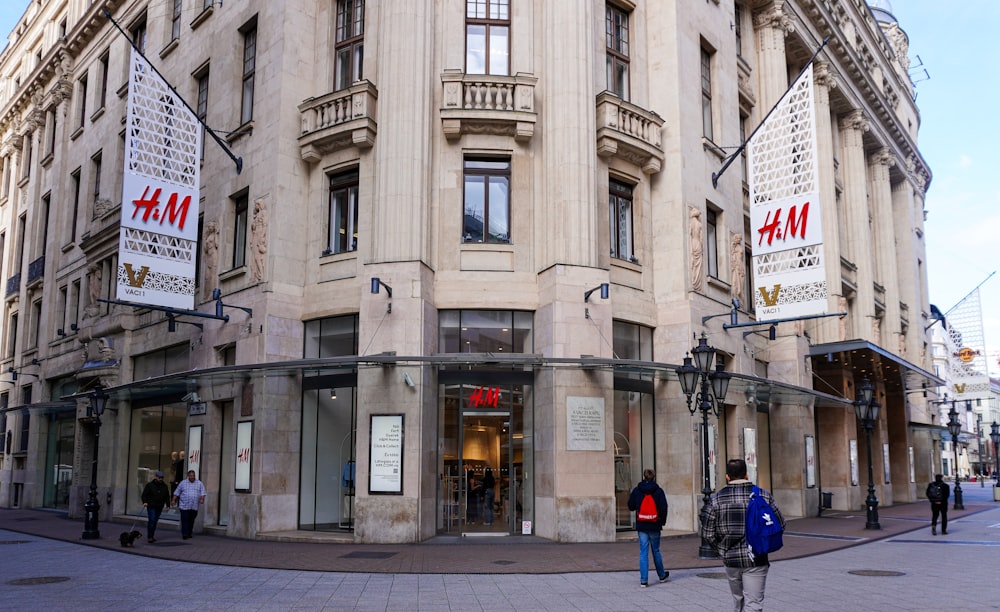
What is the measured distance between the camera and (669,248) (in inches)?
961

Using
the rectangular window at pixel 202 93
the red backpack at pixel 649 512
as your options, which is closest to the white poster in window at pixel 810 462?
the red backpack at pixel 649 512

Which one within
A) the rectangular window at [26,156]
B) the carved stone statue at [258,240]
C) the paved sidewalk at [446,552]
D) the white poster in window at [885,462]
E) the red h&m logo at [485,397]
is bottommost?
the paved sidewalk at [446,552]

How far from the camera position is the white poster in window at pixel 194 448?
79.3ft

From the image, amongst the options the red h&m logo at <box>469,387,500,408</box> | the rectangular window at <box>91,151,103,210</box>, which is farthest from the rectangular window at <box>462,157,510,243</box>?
the rectangular window at <box>91,151,103,210</box>

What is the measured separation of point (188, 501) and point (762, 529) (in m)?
16.1

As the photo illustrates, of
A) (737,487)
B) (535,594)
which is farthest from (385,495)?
(737,487)

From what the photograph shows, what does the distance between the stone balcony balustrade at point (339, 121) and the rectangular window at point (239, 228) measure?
9.61 feet

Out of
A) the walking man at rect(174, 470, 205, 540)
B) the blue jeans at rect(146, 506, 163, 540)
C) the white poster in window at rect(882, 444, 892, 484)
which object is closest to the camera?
the blue jeans at rect(146, 506, 163, 540)

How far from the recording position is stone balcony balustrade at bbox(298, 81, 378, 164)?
2239 centimetres

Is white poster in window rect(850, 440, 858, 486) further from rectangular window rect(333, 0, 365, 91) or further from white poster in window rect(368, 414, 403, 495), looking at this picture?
rectangular window rect(333, 0, 365, 91)

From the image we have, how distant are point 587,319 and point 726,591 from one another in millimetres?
9307

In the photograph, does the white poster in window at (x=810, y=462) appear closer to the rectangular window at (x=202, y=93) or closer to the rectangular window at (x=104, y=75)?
the rectangular window at (x=202, y=93)

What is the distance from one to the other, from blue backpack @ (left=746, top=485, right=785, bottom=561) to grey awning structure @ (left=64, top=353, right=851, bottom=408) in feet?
35.5

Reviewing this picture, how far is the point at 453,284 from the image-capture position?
72.1 feet
